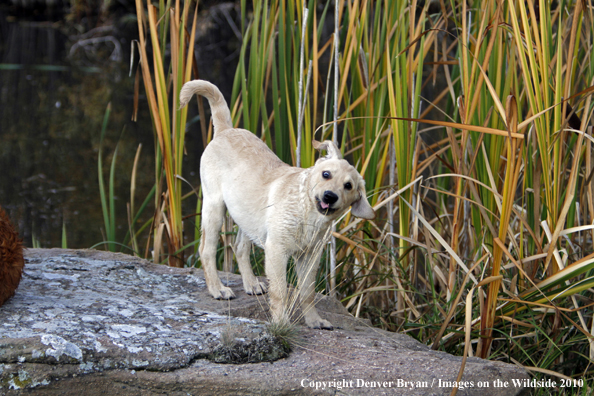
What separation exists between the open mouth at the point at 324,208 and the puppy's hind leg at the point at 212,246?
2.52ft

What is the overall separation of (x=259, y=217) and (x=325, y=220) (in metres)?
0.39

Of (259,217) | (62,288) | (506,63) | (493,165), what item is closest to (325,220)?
(259,217)

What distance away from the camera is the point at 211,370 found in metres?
2.40

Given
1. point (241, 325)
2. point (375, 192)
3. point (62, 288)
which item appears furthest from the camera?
point (375, 192)

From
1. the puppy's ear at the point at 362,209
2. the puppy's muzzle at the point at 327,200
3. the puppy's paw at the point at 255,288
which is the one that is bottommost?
the puppy's paw at the point at 255,288

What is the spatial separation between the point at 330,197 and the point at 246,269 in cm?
96

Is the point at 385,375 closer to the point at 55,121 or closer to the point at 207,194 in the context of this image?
the point at 207,194

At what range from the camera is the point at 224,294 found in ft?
10.4

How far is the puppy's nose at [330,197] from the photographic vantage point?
2559mm

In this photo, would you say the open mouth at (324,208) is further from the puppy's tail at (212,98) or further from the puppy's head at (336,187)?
the puppy's tail at (212,98)

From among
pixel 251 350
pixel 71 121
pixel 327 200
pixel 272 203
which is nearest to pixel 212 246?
pixel 272 203

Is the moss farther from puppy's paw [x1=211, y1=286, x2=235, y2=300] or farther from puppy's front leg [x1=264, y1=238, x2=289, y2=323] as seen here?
puppy's paw [x1=211, y1=286, x2=235, y2=300]

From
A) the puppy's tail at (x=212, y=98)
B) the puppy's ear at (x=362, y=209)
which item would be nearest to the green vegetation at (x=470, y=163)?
the puppy's tail at (x=212, y=98)

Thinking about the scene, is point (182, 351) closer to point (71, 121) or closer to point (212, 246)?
point (212, 246)
